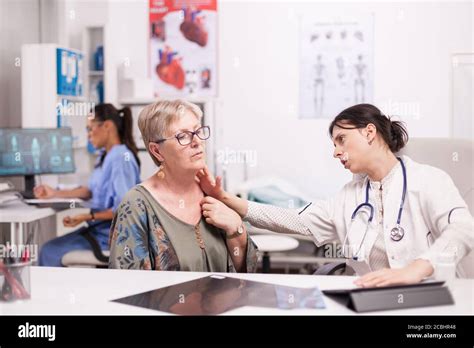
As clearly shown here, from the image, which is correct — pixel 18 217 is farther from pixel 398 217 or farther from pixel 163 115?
pixel 398 217

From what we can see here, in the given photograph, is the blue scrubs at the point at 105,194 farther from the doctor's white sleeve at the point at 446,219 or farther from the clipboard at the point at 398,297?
the clipboard at the point at 398,297

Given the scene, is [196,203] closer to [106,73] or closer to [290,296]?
[290,296]

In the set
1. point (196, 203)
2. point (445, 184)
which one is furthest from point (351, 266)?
point (196, 203)

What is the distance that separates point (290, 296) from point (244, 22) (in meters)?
3.78

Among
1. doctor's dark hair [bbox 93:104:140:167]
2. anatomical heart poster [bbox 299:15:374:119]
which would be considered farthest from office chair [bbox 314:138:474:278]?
anatomical heart poster [bbox 299:15:374:119]

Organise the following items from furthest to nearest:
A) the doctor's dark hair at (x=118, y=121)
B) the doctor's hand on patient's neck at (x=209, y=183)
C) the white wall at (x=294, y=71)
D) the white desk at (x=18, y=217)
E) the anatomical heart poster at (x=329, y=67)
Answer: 1. the anatomical heart poster at (x=329, y=67)
2. the white wall at (x=294, y=71)
3. the doctor's dark hair at (x=118, y=121)
4. the white desk at (x=18, y=217)
5. the doctor's hand on patient's neck at (x=209, y=183)

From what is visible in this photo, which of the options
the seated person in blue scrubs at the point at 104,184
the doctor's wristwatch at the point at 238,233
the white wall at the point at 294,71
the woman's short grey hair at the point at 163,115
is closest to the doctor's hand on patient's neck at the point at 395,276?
the doctor's wristwatch at the point at 238,233

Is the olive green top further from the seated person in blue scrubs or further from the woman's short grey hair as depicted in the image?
the seated person in blue scrubs

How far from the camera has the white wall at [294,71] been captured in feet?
15.8

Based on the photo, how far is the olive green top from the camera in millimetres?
1860

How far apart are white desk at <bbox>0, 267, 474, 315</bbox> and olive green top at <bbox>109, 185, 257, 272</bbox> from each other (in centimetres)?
7

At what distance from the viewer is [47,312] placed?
1451 mm

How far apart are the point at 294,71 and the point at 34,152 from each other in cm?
211

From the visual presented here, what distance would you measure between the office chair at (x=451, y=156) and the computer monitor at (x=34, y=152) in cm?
217
